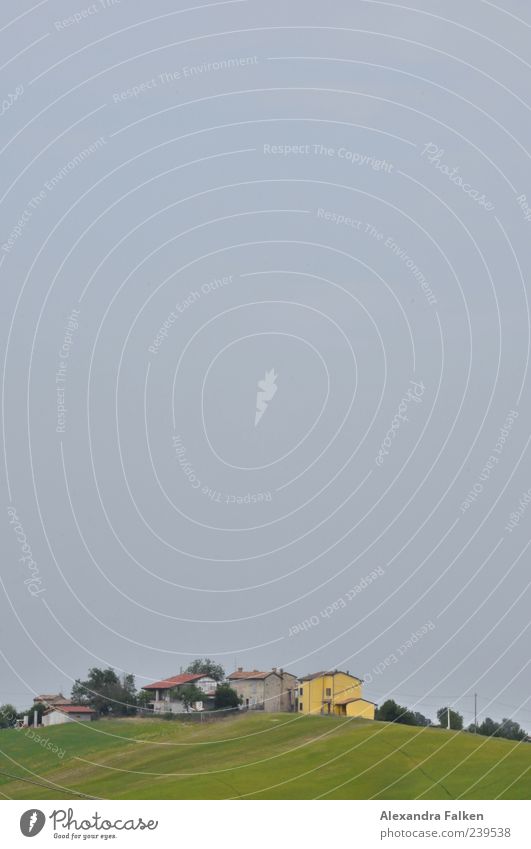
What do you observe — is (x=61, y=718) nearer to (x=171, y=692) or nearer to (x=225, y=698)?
(x=171, y=692)

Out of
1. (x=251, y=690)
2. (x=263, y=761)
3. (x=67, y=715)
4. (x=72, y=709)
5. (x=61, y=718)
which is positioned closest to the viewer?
(x=263, y=761)

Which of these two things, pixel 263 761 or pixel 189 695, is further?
pixel 189 695

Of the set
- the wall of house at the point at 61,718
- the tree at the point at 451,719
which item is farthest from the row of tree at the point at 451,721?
the wall of house at the point at 61,718

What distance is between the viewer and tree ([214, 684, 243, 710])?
74.6 metres

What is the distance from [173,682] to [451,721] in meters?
12.2

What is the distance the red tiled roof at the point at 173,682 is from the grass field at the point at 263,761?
1545 millimetres

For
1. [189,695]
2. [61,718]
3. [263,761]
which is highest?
[189,695]

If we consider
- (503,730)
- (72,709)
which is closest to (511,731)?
(503,730)

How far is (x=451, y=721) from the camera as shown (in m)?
75.5

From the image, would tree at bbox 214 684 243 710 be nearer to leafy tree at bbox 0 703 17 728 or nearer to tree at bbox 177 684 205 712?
tree at bbox 177 684 205 712

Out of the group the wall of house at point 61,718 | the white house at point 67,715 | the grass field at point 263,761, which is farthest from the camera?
the wall of house at point 61,718

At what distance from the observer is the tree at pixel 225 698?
74.6 meters

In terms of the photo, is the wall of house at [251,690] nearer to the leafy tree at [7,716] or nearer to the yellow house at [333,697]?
the yellow house at [333,697]
